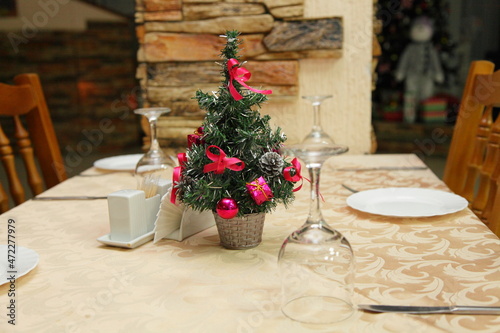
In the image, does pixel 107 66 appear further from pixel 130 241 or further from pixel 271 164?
pixel 271 164

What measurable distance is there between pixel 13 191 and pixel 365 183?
1045mm

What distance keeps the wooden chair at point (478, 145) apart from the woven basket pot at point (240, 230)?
0.64 metres

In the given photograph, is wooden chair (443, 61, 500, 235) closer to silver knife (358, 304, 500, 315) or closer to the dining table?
the dining table

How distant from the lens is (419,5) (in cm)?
524

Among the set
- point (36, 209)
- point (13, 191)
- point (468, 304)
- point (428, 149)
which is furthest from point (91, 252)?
point (428, 149)

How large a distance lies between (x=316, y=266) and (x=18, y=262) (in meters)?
0.48

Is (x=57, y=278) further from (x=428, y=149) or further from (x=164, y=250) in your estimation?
(x=428, y=149)

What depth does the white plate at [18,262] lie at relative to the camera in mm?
753

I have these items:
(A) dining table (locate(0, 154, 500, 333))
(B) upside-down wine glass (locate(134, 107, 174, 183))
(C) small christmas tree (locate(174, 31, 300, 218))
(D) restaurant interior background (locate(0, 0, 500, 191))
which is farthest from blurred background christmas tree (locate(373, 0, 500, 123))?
(C) small christmas tree (locate(174, 31, 300, 218))

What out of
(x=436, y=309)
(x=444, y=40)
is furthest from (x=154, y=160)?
(x=444, y=40)

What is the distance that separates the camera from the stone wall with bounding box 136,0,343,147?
76.5 inches

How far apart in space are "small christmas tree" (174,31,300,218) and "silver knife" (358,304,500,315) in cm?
27

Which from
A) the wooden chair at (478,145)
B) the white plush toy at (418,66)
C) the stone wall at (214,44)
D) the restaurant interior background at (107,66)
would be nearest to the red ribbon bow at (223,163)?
the wooden chair at (478,145)

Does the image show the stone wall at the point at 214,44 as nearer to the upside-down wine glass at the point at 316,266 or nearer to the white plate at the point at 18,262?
the white plate at the point at 18,262
